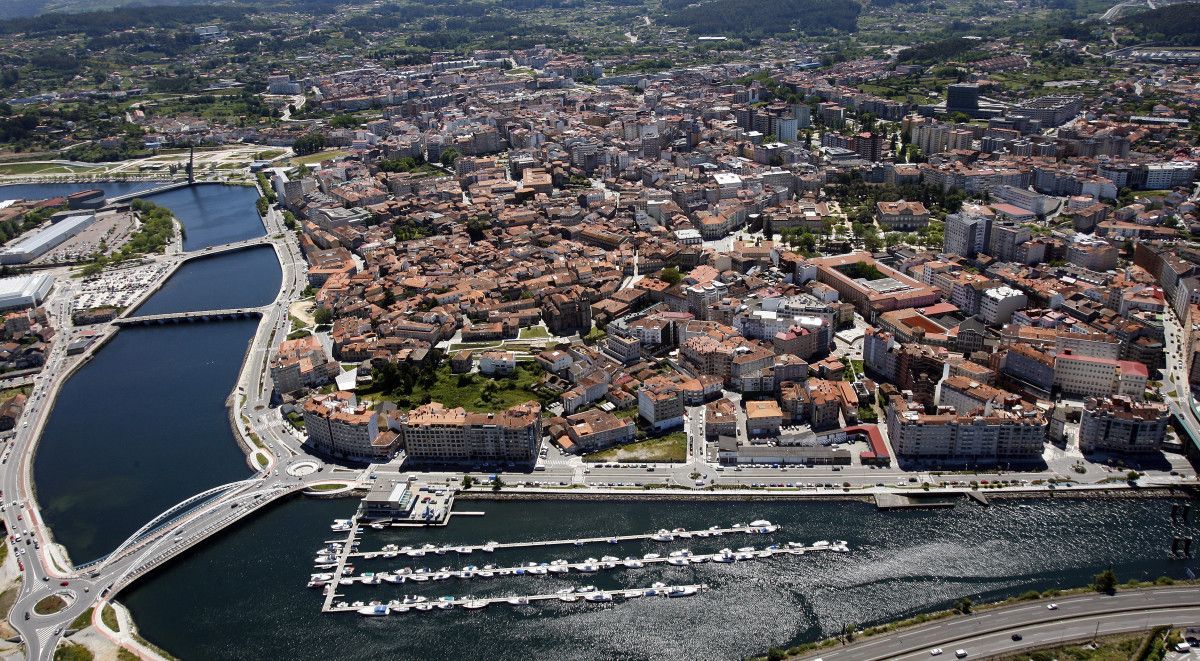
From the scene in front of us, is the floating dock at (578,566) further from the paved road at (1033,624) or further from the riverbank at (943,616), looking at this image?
the paved road at (1033,624)

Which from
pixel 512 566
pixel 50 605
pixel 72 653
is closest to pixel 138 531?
pixel 50 605

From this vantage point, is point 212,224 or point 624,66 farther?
point 624,66

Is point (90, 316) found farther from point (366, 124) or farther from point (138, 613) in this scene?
point (366, 124)

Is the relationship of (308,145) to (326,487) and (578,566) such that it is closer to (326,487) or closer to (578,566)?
(326,487)

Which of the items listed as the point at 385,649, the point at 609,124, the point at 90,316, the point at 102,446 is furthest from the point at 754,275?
the point at 609,124

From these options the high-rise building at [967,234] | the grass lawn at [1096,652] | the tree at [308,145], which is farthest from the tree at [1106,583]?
the tree at [308,145]

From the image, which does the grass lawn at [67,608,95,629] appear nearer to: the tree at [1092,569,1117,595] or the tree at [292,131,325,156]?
the tree at [1092,569,1117,595]
